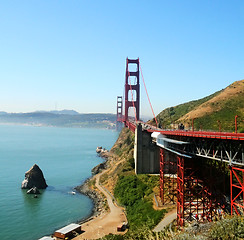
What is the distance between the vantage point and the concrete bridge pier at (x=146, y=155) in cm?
4338

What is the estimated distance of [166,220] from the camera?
26125 mm

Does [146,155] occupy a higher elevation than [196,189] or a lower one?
higher

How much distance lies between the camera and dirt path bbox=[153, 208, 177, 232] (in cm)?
2431

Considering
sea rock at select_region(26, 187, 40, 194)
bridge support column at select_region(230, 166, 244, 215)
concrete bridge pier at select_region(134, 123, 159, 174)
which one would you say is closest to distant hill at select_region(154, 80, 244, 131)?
concrete bridge pier at select_region(134, 123, 159, 174)

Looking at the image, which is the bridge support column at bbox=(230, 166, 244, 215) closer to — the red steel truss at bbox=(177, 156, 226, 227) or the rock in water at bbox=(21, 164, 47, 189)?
the red steel truss at bbox=(177, 156, 226, 227)

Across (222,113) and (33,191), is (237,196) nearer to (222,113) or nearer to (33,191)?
(33,191)

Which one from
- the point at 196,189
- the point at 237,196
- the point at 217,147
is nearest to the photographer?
the point at 237,196

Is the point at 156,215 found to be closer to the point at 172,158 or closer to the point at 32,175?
the point at 172,158

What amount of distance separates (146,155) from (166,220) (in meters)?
18.0

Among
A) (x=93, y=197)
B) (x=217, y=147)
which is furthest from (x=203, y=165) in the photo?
(x=93, y=197)

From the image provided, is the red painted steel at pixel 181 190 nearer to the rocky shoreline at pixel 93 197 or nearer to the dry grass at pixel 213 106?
the rocky shoreline at pixel 93 197

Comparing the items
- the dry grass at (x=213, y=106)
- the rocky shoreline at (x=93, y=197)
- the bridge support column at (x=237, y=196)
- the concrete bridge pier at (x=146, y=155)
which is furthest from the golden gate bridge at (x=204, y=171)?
the dry grass at (x=213, y=106)

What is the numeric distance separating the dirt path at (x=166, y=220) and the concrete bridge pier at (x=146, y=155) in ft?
48.6

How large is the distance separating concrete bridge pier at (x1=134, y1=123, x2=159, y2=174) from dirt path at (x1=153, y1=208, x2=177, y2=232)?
1482cm
